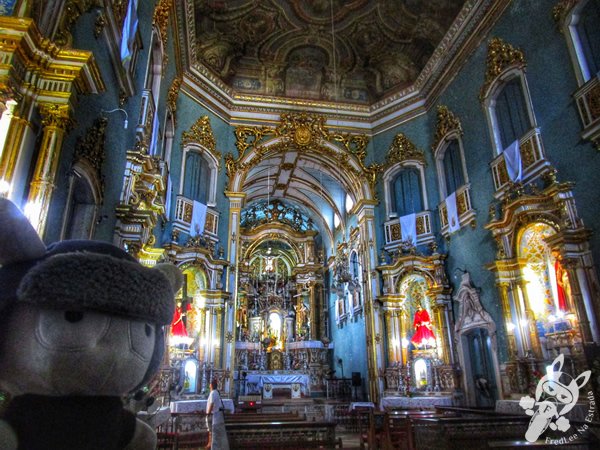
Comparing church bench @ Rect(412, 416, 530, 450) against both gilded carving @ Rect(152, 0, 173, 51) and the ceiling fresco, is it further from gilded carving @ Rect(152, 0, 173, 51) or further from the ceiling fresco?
the ceiling fresco

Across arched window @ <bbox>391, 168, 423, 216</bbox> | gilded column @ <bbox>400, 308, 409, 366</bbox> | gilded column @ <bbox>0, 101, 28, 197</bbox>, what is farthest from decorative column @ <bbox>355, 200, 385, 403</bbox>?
gilded column @ <bbox>0, 101, 28, 197</bbox>

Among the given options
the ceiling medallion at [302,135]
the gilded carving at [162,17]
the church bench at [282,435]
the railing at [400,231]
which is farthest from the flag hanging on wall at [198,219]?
the church bench at [282,435]

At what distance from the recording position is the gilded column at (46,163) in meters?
3.64

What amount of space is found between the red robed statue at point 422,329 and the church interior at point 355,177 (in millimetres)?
85

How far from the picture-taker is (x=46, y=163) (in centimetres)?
381

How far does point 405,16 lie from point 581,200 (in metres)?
8.63

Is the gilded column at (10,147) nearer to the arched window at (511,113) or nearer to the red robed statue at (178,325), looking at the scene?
the red robed statue at (178,325)

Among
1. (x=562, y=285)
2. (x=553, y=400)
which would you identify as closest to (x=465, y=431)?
(x=553, y=400)

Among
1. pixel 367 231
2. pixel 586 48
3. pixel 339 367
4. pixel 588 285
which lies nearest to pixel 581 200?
pixel 588 285

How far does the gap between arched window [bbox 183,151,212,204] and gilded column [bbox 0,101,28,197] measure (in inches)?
376

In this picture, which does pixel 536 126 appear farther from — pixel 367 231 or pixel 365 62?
pixel 365 62

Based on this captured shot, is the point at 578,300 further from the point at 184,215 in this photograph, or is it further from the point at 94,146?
the point at 184,215

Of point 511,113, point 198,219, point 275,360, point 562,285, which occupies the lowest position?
point 275,360

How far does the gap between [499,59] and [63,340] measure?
1205cm
